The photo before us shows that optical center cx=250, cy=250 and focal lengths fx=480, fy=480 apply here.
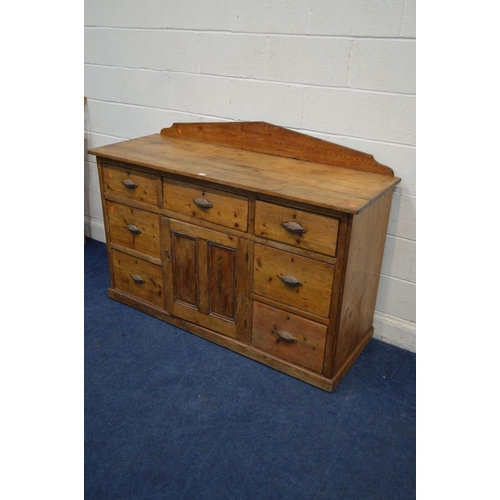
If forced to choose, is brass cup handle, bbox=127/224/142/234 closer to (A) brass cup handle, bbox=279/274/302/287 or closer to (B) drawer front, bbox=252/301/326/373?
(B) drawer front, bbox=252/301/326/373

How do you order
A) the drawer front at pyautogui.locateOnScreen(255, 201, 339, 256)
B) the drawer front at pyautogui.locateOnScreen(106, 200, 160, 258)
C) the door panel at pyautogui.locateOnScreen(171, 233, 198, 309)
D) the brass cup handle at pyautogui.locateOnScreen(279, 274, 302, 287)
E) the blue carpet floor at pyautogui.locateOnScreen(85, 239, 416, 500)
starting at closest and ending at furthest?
the blue carpet floor at pyautogui.locateOnScreen(85, 239, 416, 500) → the drawer front at pyautogui.locateOnScreen(255, 201, 339, 256) → the brass cup handle at pyautogui.locateOnScreen(279, 274, 302, 287) → the door panel at pyautogui.locateOnScreen(171, 233, 198, 309) → the drawer front at pyautogui.locateOnScreen(106, 200, 160, 258)

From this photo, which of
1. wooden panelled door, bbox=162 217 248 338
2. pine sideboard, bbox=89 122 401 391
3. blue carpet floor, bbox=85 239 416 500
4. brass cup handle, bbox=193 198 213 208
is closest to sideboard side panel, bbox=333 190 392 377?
pine sideboard, bbox=89 122 401 391

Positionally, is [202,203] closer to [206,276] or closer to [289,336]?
[206,276]

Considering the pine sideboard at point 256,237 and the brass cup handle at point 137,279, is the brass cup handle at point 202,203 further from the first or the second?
the brass cup handle at point 137,279

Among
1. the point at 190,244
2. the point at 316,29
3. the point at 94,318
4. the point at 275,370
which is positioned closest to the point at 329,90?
the point at 316,29

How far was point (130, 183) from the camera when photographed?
2305mm

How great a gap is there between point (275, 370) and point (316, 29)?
1508 mm

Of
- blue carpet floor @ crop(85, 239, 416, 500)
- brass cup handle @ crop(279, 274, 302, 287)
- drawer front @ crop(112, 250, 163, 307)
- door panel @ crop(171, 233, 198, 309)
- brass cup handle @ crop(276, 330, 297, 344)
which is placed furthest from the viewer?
drawer front @ crop(112, 250, 163, 307)

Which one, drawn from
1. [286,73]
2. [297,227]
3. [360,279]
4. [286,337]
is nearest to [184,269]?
[286,337]

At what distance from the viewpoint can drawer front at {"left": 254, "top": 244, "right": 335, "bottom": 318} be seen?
1878mm

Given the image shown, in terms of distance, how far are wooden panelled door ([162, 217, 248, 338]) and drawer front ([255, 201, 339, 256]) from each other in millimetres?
156

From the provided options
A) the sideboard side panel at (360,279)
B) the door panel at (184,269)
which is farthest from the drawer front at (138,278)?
the sideboard side panel at (360,279)

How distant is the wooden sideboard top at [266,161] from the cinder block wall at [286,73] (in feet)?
0.19

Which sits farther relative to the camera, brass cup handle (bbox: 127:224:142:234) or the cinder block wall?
brass cup handle (bbox: 127:224:142:234)
